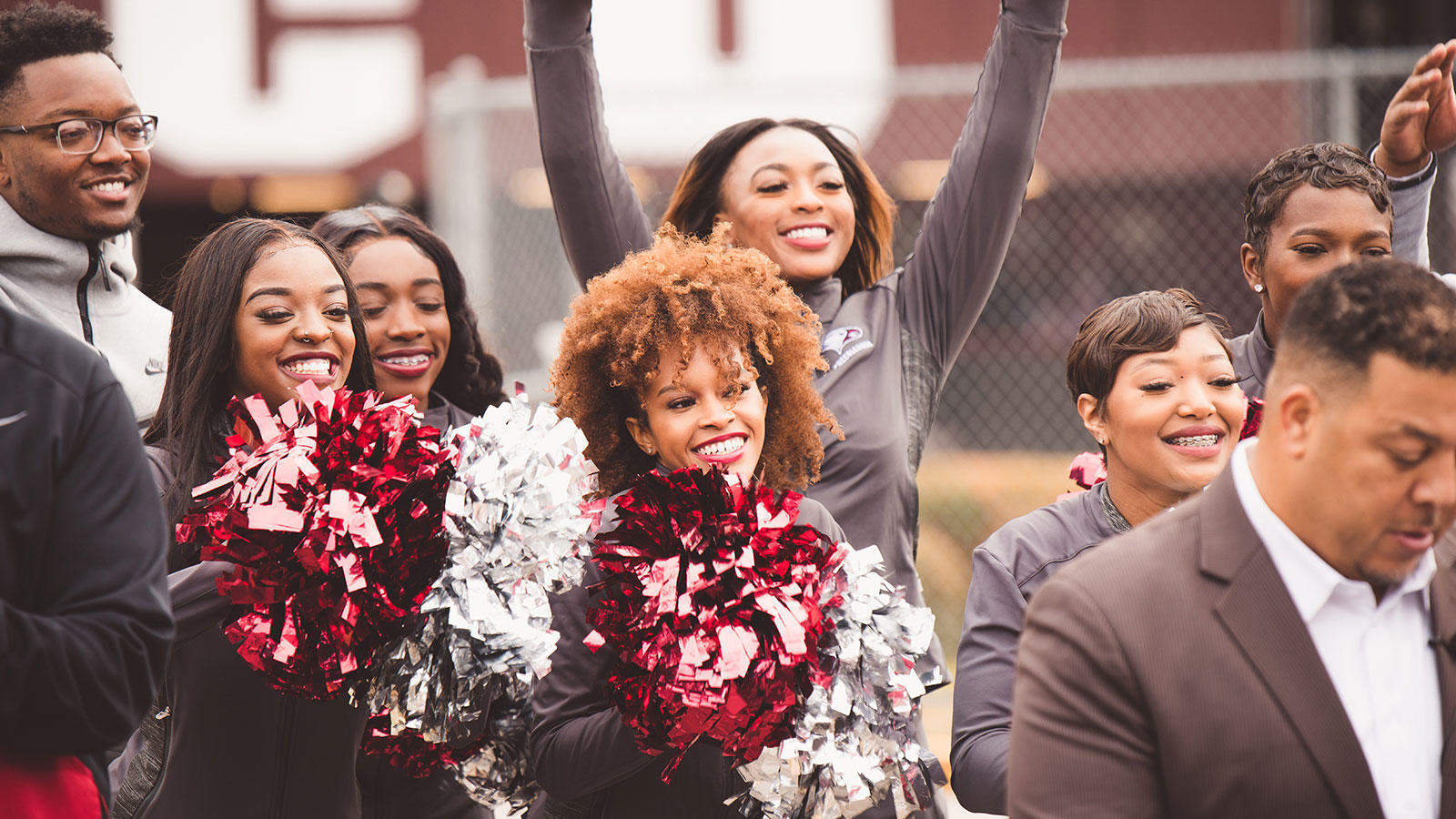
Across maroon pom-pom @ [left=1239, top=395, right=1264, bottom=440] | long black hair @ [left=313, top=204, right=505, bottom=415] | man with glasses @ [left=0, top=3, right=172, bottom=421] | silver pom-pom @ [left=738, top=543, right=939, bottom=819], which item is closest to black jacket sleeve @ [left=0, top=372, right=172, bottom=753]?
silver pom-pom @ [left=738, top=543, right=939, bottom=819]

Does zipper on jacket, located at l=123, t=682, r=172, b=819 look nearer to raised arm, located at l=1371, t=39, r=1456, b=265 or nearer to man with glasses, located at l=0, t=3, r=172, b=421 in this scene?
man with glasses, located at l=0, t=3, r=172, b=421

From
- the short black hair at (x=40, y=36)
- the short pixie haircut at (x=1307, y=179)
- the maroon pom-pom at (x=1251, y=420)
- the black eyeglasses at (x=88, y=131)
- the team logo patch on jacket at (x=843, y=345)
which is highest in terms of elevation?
the short black hair at (x=40, y=36)

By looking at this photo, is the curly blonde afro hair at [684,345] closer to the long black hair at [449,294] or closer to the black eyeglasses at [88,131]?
the long black hair at [449,294]

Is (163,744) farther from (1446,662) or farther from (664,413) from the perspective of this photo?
(1446,662)

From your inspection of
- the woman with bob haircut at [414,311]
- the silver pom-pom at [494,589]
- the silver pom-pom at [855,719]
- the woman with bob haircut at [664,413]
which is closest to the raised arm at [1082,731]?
the silver pom-pom at [855,719]

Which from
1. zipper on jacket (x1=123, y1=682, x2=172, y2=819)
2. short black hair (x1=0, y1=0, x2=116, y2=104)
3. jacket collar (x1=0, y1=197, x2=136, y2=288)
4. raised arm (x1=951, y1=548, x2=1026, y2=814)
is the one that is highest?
short black hair (x1=0, y1=0, x2=116, y2=104)

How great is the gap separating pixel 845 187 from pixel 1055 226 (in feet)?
22.3

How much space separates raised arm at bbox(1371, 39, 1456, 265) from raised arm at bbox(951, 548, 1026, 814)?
1375 mm

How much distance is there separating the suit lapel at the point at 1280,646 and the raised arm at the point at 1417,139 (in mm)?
1697

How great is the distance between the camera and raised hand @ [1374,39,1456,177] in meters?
2.94

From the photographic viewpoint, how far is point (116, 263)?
3.10 metres

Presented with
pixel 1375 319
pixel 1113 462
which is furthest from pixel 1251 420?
pixel 1375 319

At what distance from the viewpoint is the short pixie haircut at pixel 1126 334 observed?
259 cm

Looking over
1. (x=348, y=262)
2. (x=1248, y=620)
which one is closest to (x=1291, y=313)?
(x=1248, y=620)
